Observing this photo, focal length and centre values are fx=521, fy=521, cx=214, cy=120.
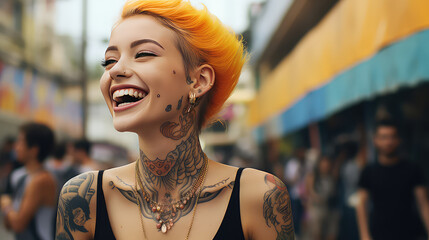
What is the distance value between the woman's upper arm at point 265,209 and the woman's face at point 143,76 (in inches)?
17.3

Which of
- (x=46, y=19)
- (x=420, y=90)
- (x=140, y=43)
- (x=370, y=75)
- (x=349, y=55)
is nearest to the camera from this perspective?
(x=140, y=43)

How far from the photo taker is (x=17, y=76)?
10797 mm

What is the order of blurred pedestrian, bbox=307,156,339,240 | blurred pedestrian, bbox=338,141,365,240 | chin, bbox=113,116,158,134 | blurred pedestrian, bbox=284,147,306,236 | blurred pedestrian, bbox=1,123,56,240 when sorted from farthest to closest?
blurred pedestrian, bbox=284,147,306,236, blurred pedestrian, bbox=307,156,339,240, blurred pedestrian, bbox=338,141,365,240, blurred pedestrian, bbox=1,123,56,240, chin, bbox=113,116,158,134

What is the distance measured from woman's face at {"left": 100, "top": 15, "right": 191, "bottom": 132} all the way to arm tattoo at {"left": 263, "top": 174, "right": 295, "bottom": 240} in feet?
1.66

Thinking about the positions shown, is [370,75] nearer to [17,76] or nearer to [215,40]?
[215,40]

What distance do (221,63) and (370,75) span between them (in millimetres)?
3283

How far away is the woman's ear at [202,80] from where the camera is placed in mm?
2217

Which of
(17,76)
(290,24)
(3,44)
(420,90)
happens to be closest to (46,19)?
(3,44)

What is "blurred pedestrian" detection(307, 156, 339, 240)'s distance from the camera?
8.77m

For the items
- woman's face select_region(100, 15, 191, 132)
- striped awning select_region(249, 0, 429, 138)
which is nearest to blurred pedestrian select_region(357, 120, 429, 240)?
striped awning select_region(249, 0, 429, 138)

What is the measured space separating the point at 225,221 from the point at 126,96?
0.64 m

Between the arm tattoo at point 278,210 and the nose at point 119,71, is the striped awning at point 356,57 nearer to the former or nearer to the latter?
the arm tattoo at point 278,210

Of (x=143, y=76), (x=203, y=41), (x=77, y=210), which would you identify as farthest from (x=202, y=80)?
(x=77, y=210)

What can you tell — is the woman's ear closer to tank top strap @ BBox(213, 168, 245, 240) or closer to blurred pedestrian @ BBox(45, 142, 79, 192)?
tank top strap @ BBox(213, 168, 245, 240)
